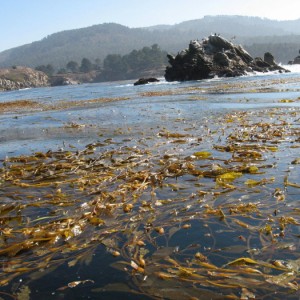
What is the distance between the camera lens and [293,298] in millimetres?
2820

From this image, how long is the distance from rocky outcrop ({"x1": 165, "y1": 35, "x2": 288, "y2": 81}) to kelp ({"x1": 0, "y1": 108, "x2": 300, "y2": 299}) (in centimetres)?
6325

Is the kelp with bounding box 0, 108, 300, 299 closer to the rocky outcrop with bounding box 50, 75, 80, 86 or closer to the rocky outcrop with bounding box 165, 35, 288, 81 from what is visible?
the rocky outcrop with bounding box 165, 35, 288, 81

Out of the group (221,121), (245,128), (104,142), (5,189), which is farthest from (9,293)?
(221,121)

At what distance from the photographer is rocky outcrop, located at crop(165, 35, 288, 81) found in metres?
68.9

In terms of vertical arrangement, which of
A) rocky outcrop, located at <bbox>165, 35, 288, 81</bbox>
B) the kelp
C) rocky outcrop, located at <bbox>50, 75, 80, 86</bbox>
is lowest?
the kelp

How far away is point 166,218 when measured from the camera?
14.7 ft

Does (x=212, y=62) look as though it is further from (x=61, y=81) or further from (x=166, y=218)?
(x=61, y=81)

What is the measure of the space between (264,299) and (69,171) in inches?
192

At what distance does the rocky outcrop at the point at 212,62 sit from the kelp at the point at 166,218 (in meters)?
63.2

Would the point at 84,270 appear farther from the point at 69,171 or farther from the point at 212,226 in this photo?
the point at 69,171

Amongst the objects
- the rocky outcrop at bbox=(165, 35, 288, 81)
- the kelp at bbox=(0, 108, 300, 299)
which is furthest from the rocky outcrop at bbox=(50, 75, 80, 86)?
the kelp at bbox=(0, 108, 300, 299)

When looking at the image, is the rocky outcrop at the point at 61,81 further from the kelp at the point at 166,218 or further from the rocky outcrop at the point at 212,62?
the kelp at the point at 166,218

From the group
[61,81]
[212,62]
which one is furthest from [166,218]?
[61,81]

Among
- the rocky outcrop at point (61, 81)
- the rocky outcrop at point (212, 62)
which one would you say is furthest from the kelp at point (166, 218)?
the rocky outcrop at point (61, 81)
